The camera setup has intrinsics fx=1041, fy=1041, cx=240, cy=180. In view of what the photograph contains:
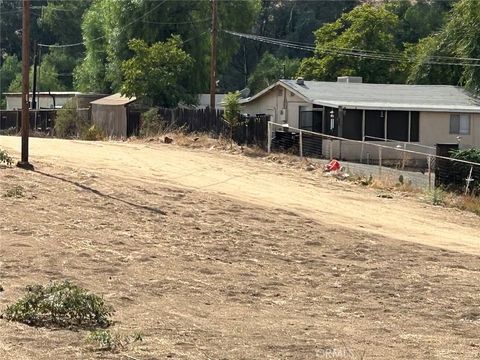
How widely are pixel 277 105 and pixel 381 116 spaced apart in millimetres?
5125

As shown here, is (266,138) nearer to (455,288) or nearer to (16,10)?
(455,288)

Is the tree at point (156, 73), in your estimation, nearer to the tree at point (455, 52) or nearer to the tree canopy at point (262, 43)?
the tree canopy at point (262, 43)

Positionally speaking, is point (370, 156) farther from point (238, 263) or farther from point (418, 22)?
point (418, 22)

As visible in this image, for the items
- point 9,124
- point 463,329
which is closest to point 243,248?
point 463,329

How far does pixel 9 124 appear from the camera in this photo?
5850 centimetres

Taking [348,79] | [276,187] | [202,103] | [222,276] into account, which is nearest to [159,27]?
[202,103]

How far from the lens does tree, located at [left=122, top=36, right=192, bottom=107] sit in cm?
4881

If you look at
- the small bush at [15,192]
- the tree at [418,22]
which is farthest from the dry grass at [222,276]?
the tree at [418,22]

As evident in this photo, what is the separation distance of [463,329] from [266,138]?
2528 centimetres

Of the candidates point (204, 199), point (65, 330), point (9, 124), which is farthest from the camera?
point (9, 124)

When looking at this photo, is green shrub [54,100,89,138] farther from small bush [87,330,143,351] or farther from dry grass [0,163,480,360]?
small bush [87,330,143,351]

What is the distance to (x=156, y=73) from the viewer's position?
49.2 meters

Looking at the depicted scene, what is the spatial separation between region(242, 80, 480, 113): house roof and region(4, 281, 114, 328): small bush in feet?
98.2

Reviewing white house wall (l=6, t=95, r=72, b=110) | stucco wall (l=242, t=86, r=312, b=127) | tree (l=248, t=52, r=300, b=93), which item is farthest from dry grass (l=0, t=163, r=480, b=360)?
tree (l=248, t=52, r=300, b=93)
